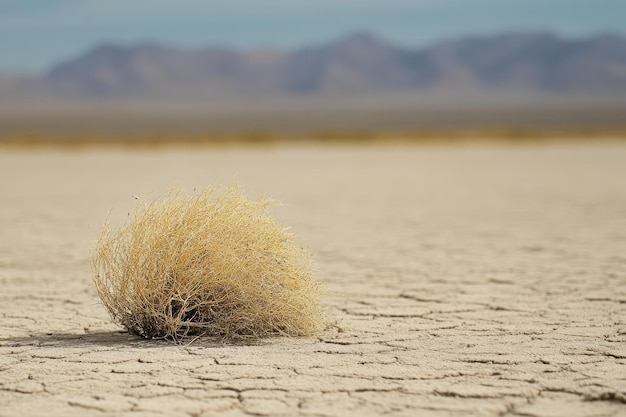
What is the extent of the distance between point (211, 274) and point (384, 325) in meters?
1.36

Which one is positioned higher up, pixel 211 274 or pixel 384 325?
pixel 211 274

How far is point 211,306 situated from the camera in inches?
208

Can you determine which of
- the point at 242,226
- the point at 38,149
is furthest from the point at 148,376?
the point at 38,149

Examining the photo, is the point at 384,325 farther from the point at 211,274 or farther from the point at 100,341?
the point at 100,341

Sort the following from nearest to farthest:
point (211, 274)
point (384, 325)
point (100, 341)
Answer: point (211, 274), point (100, 341), point (384, 325)

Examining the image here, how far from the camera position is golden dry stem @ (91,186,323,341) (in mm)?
5191

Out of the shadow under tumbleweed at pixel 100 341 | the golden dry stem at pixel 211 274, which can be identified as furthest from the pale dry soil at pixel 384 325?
the golden dry stem at pixel 211 274

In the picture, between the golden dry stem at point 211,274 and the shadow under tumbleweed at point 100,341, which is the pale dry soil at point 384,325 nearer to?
the shadow under tumbleweed at point 100,341

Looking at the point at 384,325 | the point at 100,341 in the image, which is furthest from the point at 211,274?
the point at 384,325

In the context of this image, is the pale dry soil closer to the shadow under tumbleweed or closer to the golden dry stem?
the shadow under tumbleweed

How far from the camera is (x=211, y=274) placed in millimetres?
5191

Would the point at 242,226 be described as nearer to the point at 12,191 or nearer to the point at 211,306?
the point at 211,306

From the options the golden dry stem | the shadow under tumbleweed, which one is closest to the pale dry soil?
the shadow under tumbleweed

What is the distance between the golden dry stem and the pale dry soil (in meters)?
0.14
